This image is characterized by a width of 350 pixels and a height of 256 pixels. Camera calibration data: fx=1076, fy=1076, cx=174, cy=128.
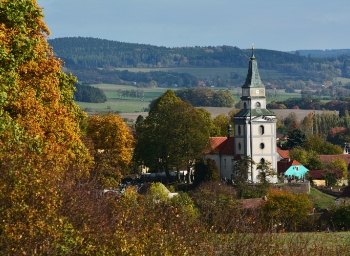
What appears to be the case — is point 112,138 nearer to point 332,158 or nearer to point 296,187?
point 296,187

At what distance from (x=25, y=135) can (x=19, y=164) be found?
313cm

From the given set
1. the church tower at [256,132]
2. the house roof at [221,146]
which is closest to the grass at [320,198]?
the church tower at [256,132]

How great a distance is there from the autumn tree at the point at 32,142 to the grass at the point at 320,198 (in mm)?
28794

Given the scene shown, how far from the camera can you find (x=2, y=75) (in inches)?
897

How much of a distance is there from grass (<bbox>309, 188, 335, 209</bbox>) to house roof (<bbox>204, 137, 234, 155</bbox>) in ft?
20.8

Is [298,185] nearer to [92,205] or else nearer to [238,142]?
[238,142]

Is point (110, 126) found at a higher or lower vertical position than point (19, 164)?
lower

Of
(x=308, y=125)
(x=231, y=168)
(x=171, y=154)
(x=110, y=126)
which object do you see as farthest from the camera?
(x=308, y=125)

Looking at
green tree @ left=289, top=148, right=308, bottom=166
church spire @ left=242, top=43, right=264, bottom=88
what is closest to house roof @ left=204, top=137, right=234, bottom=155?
church spire @ left=242, top=43, right=264, bottom=88

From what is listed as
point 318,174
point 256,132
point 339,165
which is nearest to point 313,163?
point 339,165

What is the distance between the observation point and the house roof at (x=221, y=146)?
70375 mm

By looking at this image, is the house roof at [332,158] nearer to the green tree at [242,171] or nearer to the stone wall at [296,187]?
the green tree at [242,171]

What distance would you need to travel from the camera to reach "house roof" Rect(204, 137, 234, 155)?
7038 cm

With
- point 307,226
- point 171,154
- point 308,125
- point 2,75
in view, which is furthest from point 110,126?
point 308,125
